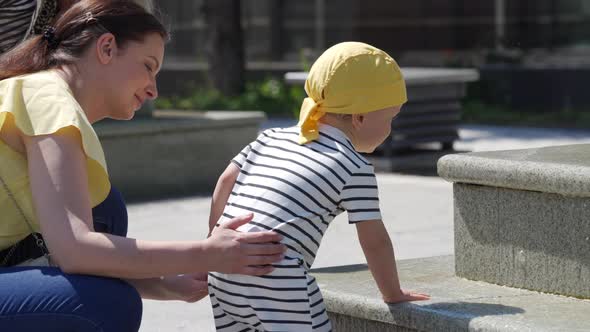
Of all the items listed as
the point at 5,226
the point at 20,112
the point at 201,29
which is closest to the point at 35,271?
the point at 5,226

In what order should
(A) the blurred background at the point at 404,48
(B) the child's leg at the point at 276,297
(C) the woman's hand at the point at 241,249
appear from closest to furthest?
(C) the woman's hand at the point at 241,249, (B) the child's leg at the point at 276,297, (A) the blurred background at the point at 404,48

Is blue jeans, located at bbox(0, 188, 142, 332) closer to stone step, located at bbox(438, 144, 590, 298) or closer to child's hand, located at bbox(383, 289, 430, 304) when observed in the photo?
child's hand, located at bbox(383, 289, 430, 304)

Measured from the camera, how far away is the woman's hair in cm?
291

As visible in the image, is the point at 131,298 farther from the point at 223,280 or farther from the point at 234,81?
the point at 234,81

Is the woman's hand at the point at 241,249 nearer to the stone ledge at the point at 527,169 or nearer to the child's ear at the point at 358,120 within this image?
the child's ear at the point at 358,120

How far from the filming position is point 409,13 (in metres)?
22.8

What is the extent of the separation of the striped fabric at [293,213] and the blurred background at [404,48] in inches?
478

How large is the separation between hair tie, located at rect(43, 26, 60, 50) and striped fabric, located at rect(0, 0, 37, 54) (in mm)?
1486

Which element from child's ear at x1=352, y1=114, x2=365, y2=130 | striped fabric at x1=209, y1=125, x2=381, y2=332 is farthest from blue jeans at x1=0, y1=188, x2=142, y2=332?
child's ear at x1=352, y1=114, x2=365, y2=130

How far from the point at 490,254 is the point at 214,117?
5987 mm

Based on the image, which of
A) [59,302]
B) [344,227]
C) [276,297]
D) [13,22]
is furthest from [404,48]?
[59,302]

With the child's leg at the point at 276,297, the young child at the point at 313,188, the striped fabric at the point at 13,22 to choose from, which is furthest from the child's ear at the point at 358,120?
the striped fabric at the point at 13,22

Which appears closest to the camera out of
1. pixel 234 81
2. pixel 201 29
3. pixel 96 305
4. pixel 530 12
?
pixel 96 305

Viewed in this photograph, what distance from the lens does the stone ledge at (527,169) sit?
3641mm
